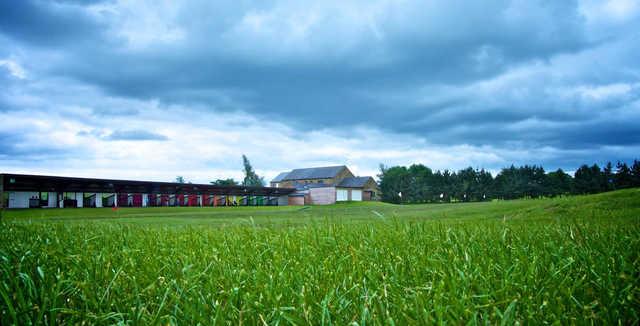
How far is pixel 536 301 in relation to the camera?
1.48 metres

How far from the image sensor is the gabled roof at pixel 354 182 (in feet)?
234

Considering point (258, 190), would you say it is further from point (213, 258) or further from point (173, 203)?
point (213, 258)

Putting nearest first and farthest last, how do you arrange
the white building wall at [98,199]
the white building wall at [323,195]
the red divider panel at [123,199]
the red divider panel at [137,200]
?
the white building wall at [98,199]
the red divider panel at [123,199]
the red divider panel at [137,200]
the white building wall at [323,195]

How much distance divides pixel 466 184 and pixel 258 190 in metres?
39.8

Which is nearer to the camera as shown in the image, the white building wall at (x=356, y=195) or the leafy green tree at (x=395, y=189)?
the white building wall at (x=356, y=195)

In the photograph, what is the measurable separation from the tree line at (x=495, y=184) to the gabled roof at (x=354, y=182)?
23.6 feet

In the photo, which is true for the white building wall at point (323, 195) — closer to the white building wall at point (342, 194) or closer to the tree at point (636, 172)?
the white building wall at point (342, 194)

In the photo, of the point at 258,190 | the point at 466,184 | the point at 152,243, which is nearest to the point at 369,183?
the point at 466,184

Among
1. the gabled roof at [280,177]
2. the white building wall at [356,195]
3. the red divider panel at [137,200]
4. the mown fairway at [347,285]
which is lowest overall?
the white building wall at [356,195]

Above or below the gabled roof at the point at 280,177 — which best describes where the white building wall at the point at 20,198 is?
below

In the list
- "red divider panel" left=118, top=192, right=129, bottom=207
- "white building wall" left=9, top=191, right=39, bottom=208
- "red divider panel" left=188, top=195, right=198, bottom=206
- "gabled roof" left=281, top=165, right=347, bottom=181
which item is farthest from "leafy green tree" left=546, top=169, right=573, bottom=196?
"white building wall" left=9, top=191, right=39, bottom=208

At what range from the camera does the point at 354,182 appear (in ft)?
240

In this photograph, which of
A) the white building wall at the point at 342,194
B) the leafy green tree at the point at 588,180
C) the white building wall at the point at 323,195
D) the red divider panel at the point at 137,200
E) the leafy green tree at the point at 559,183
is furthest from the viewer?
the white building wall at the point at 342,194

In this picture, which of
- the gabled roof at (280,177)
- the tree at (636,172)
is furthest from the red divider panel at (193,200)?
the tree at (636,172)
